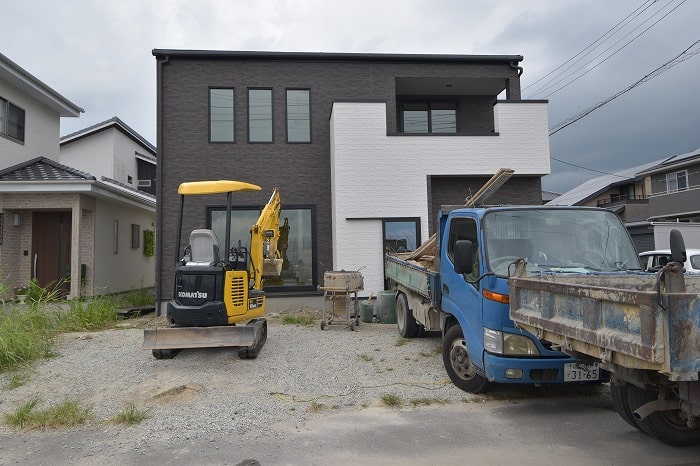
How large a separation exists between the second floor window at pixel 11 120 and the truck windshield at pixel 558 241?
14.4 m

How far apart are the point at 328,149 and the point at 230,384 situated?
8002 mm

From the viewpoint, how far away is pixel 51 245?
1406 centimetres

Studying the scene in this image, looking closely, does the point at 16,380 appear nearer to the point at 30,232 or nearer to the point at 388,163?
the point at 30,232

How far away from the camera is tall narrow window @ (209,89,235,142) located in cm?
1302

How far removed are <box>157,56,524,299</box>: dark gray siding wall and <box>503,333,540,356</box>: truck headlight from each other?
24.6 ft

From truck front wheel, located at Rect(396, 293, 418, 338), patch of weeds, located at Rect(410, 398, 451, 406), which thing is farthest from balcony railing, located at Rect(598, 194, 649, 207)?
patch of weeds, located at Rect(410, 398, 451, 406)

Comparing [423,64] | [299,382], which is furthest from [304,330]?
[423,64]

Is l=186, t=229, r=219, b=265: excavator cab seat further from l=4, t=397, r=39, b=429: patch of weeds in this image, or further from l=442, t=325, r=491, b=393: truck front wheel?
l=442, t=325, r=491, b=393: truck front wheel

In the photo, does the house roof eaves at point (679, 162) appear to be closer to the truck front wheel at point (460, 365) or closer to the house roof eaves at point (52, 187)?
the truck front wheel at point (460, 365)

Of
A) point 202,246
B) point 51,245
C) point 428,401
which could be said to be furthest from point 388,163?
point 51,245

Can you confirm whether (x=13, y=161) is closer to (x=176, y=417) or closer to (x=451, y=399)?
(x=176, y=417)

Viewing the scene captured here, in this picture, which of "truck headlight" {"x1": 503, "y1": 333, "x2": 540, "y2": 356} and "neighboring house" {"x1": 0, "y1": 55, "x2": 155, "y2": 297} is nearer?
"truck headlight" {"x1": 503, "y1": 333, "x2": 540, "y2": 356}

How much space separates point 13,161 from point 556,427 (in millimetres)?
15774

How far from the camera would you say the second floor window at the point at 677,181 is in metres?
31.3
